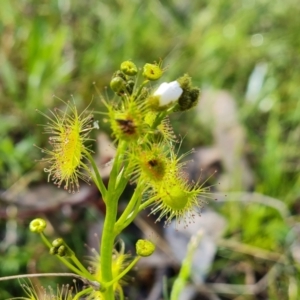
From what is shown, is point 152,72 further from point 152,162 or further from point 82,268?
point 82,268

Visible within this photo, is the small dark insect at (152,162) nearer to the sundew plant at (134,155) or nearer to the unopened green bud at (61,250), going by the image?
the sundew plant at (134,155)

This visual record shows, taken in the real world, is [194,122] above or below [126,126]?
below

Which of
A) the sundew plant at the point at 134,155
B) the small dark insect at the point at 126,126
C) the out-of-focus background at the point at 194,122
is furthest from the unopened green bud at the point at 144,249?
the out-of-focus background at the point at 194,122

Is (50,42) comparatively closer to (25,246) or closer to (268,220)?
(25,246)

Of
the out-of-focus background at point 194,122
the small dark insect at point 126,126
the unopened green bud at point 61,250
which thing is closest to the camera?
the small dark insect at point 126,126

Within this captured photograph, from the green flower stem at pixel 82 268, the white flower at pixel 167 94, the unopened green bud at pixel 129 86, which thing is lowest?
the green flower stem at pixel 82 268

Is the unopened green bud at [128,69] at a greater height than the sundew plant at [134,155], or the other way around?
the unopened green bud at [128,69]

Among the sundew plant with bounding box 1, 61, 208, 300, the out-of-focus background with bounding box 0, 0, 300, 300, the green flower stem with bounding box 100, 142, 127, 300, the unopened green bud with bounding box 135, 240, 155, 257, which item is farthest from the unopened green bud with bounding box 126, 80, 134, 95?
the out-of-focus background with bounding box 0, 0, 300, 300

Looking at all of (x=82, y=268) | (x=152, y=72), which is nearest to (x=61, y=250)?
(x=82, y=268)
